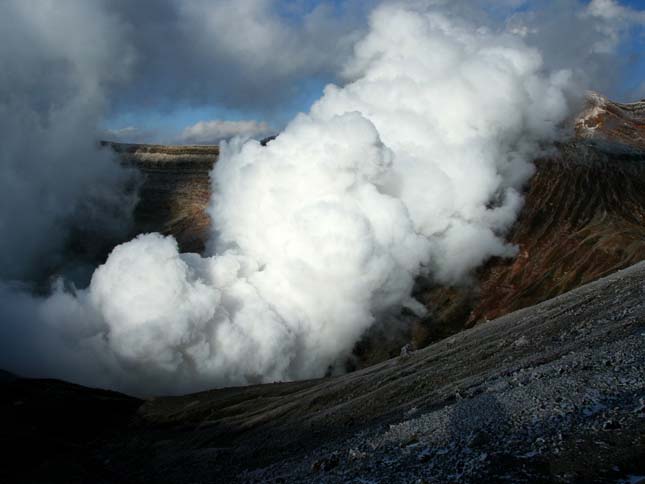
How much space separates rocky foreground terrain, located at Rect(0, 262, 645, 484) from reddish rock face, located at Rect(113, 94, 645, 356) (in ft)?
224

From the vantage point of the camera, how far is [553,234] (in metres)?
156

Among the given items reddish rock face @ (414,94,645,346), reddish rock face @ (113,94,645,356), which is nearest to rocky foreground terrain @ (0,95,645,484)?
reddish rock face @ (113,94,645,356)

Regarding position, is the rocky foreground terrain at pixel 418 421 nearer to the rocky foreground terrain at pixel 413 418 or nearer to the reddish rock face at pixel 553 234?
the rocky foreground terrain at pixel 413 418

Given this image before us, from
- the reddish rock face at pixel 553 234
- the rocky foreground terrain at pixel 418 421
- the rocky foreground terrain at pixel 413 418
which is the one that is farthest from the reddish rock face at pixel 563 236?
the rocky foreground terrain at pixel 418 421

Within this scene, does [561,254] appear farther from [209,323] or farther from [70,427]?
[70,427]

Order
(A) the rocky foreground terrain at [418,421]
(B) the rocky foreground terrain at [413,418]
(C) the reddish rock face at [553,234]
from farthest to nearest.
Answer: (C) the reddish rock face at [553,234]
(B) the rocky foreground terrain at [413,418]
(A) the rocky foreground terrain at [418,421]

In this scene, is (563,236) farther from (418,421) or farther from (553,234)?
(418,421)

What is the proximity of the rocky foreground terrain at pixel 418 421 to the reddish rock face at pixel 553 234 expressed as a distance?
2687 inches

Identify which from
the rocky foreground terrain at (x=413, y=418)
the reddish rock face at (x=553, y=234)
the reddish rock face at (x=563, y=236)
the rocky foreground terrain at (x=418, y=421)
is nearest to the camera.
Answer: the rocky foreground terrain at (x=418, y=421)

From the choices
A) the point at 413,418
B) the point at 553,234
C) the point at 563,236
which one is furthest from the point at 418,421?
the point at 553,234

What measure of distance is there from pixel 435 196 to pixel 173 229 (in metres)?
92.4

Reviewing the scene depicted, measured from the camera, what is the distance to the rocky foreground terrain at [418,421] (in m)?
19.5

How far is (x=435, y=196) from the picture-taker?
148 meters

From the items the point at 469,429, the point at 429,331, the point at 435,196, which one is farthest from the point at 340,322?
the point at 469,429
